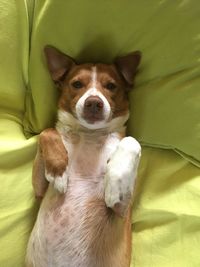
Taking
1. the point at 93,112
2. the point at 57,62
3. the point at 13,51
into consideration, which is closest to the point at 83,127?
the point at 93,112

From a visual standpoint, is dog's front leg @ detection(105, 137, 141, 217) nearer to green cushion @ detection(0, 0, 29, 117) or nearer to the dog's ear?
the dog's ear

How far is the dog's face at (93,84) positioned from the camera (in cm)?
152

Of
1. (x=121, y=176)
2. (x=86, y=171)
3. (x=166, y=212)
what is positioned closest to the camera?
(x=121, y=176)

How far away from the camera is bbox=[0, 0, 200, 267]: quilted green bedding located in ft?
5.20

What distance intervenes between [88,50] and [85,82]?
0.15 meters

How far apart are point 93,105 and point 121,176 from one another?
0.24 metres

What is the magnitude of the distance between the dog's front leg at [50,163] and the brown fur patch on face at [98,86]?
12 cm

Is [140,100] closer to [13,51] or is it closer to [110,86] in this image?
[110,86]

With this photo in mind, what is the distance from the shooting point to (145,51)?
163cm

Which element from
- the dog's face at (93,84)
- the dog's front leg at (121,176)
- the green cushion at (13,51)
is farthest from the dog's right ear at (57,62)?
the dog's front leg at (121,176)

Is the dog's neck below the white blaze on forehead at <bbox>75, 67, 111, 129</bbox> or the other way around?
below

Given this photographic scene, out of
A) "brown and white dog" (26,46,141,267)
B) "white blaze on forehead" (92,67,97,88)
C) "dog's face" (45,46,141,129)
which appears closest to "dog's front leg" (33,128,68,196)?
"brown and white dog" (26,46,141,267)

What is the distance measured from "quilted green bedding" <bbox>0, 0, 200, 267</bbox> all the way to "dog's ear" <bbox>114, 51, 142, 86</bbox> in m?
0.03

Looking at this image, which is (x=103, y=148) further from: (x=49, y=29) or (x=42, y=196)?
(x=49, y=29)
